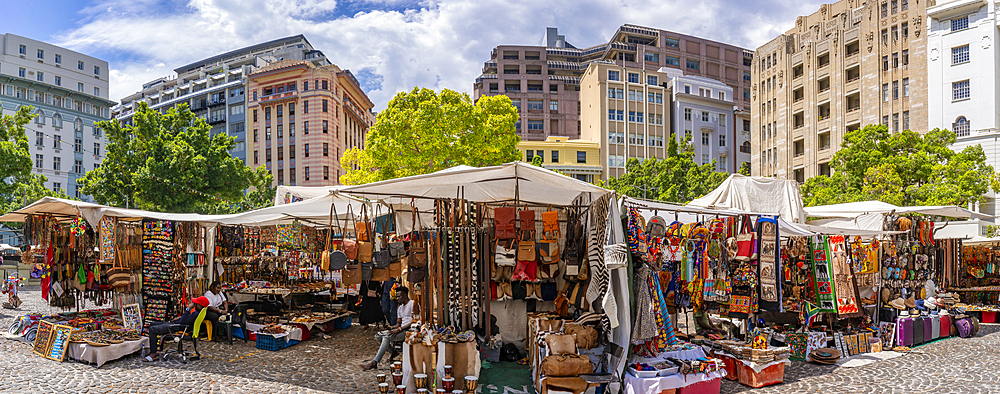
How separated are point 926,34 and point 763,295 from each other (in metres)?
37.5

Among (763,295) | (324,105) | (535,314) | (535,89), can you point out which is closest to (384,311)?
(535,314)

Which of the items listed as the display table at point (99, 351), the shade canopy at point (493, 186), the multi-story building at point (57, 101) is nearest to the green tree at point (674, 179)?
the shade canopy at point (493, 186)

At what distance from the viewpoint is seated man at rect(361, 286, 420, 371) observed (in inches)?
322

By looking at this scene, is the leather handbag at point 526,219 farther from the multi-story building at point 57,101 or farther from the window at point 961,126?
the multi-story building at point 57,101

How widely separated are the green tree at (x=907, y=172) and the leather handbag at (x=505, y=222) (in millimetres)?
18688

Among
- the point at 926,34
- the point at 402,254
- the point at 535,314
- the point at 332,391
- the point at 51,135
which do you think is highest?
the point at 926,34

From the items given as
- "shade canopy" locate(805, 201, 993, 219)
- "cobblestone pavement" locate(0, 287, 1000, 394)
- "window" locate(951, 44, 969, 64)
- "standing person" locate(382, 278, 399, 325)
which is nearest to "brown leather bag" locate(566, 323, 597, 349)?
"cobblestone pavement" locate(0, 287, 1000, 394)

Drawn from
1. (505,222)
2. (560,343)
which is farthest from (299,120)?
(560,343)

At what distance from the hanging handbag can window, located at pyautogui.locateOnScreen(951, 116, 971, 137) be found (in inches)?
1406

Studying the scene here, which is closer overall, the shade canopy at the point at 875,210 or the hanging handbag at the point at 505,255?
the hanging handbag at the point at 505,255

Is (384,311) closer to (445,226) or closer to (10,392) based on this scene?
(445,226)

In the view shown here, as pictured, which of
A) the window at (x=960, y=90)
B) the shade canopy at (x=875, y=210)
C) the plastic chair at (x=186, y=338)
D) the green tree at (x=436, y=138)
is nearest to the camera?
the plastic chair at (x=186, y=338)

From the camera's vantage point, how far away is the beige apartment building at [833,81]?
36469mm

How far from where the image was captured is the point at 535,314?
8.07 meters
